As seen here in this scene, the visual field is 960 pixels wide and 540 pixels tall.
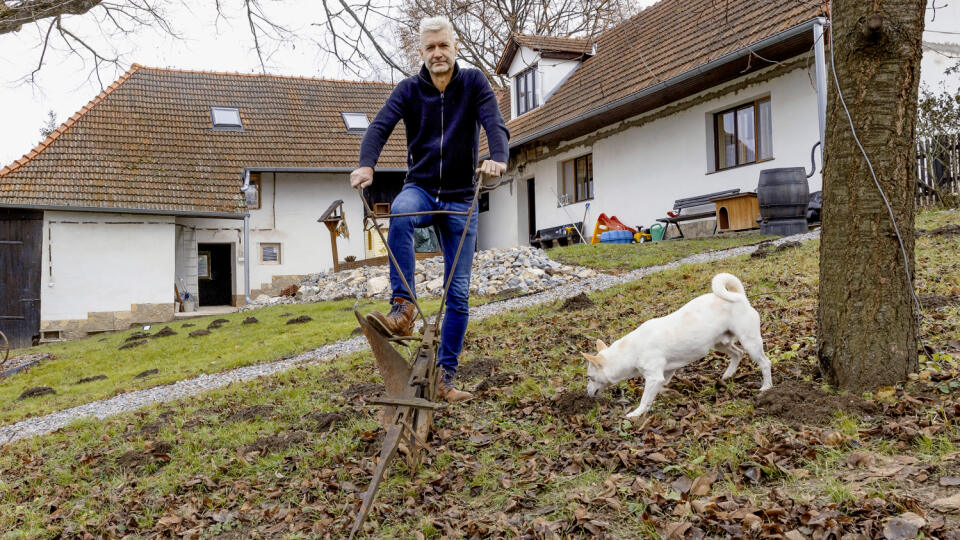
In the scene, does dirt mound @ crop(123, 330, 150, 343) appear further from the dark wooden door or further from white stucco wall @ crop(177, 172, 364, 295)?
white stucco wall @ crop(177, 172, 364, 295)

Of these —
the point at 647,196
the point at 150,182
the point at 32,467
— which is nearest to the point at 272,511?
the point at 32,467

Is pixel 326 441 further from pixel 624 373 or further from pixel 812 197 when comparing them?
pixel 812 197

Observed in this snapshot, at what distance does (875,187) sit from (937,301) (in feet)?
8.71

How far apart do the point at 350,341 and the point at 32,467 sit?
5.14 meters

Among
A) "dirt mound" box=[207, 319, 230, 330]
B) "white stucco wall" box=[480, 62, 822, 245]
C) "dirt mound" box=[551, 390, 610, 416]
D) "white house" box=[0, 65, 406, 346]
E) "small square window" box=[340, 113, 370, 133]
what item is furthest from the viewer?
"small square window" box=[340, 113, 370, 133]

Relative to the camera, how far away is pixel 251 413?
5602 mm

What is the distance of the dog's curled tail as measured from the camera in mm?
4066

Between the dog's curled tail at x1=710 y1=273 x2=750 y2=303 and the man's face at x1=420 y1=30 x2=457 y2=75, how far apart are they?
A: 2053 millimetres

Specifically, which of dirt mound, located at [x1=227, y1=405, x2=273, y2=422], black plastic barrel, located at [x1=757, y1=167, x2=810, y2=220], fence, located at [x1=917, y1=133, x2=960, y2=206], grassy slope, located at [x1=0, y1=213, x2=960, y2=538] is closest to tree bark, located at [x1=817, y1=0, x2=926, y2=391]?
grassy slope, located at [x1=0, y1=213, x2=960, y2=538]

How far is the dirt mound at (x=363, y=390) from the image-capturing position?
5668 mm

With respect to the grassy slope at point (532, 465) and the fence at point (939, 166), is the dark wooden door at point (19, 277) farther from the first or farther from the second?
the fence at point (939, 166)

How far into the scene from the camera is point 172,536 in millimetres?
3553

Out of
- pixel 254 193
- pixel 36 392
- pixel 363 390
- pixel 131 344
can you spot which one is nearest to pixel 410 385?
pixel 363 390

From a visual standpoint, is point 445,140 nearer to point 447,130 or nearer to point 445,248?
point 447,130
